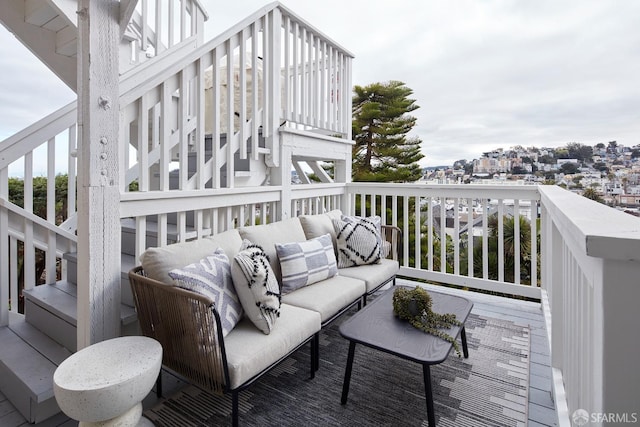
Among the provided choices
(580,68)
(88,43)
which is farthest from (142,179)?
(580,68)

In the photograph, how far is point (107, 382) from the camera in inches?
49.2

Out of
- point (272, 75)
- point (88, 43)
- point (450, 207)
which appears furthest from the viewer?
point (450, 207)

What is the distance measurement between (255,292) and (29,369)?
1.25m

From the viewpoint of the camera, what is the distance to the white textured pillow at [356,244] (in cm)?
293

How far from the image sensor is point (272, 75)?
292cm

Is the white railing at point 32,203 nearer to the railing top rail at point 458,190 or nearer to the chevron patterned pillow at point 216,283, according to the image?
the chevron patterned pillow at point 216,283

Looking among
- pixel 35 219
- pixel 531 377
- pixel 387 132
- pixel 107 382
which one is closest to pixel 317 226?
pixel 531 377

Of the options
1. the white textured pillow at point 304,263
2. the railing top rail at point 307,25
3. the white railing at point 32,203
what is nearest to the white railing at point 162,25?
the white railing at point 32,203

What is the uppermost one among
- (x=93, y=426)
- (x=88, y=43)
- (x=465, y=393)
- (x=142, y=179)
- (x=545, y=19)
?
(x=545, y=19)

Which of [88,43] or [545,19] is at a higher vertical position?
[545,19]

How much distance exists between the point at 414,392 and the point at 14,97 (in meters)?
4.40

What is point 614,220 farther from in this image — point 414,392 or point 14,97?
point 14,97

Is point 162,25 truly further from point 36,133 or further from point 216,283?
point 216,283

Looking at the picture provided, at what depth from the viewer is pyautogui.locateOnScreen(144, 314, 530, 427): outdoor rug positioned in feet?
5.43
